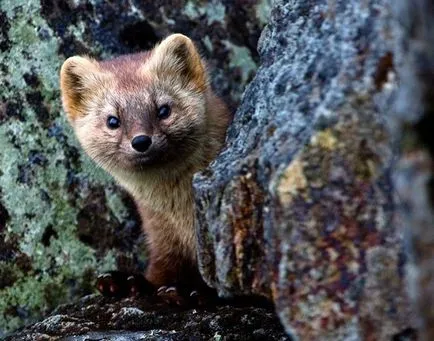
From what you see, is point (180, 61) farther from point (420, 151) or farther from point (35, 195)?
point (420, 151)

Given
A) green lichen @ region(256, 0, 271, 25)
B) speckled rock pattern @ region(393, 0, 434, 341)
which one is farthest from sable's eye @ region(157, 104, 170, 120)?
speckled rock pattern @ region(393, 0, 434, 341)

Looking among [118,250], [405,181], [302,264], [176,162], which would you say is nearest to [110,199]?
[118,250]

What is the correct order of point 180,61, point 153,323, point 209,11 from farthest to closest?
point 209,11 < point 180,61 < point 153,323

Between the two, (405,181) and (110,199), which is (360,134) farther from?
(110,199)

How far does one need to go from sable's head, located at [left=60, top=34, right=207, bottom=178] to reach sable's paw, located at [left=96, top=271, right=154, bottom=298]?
0.65 meters

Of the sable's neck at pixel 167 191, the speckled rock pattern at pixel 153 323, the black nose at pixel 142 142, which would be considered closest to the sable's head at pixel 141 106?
the black nose at pixel 142 142

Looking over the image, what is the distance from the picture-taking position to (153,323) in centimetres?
484

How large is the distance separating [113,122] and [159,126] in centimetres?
38

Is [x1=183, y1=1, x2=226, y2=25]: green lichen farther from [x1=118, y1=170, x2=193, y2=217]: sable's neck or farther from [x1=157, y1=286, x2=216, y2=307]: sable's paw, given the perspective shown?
[x1=157, y1=286, x2=216, y2=307]: sable's paw

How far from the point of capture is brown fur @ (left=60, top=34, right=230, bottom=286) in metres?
5.33

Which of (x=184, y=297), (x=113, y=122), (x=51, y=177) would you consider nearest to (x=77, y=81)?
(x=113, y=122)

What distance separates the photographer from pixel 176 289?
17.1 ft

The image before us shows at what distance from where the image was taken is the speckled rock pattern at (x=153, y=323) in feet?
14.7

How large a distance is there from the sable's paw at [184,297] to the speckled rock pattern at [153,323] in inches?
2.6
